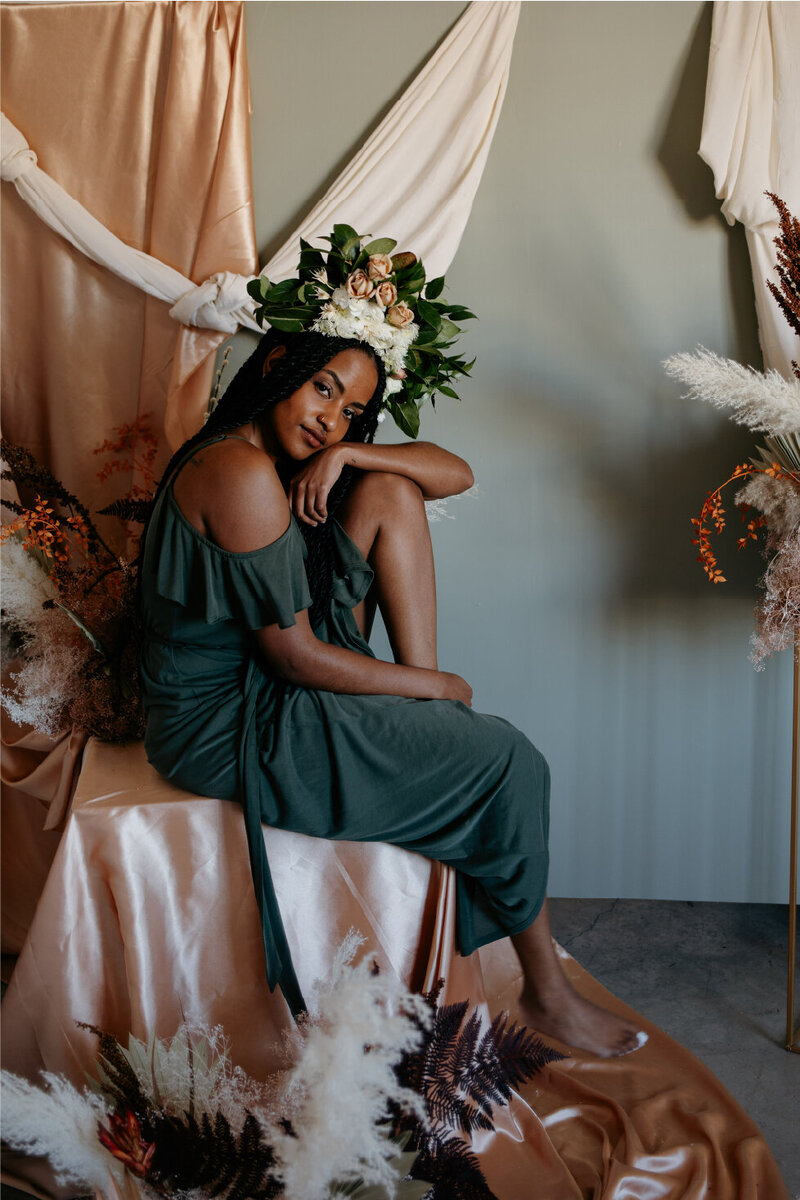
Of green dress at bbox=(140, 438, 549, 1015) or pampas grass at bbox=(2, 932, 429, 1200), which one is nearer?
pampas grass at bbox=(2, 932, 429, 1200)

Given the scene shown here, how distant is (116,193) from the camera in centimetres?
251

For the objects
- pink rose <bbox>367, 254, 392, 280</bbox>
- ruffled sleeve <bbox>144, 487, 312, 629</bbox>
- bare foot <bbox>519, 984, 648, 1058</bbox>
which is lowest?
bare foot <bbox>519, 984, 648, 1058</bbox>

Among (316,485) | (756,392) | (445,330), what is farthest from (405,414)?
(756,392)

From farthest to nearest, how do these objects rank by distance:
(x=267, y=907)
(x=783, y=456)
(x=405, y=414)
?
(x=405, y=414), (x=783, y=456), (x=267, y=907)

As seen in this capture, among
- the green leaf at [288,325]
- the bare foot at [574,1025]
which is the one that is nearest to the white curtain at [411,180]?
the green leaf at [288,325]

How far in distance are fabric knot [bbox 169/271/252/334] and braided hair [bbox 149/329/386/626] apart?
0.36 meters

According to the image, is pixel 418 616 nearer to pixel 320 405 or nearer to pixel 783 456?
pixel 320 405

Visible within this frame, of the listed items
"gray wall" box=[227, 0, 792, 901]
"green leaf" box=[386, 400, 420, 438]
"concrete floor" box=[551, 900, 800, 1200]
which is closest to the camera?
"concrete floor" box=[551, 900, 800, 1200]

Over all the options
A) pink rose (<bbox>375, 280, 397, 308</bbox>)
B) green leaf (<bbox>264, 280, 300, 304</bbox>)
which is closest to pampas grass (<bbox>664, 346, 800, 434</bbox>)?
pink rose (<bbox>375, 280, 397, 308</bbox>)

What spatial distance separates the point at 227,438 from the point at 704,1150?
1566 mm

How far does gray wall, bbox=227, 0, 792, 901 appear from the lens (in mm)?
2475

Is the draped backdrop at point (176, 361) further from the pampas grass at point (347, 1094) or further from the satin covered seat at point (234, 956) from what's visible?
the pampas grass at point (347, 1094)

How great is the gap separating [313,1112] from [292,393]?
53.3 inches

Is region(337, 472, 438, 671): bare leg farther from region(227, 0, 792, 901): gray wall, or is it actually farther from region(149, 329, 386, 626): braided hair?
region(227, 0, 792, 901): gray wall
